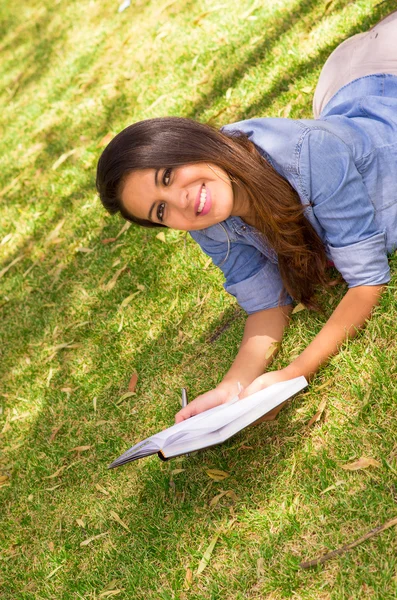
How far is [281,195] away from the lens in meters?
2.83

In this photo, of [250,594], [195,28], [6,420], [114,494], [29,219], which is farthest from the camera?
[195,28]

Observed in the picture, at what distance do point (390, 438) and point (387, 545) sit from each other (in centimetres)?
40

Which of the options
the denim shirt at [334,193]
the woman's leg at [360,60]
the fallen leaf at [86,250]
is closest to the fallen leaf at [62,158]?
the fallen leaf at [86,250]

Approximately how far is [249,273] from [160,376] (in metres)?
0.76

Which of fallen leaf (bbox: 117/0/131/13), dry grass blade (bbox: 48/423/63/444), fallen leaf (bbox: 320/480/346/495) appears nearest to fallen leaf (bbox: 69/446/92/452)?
dry grass blade (bbox: 48/423/63/444)

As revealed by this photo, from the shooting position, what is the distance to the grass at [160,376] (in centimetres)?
252

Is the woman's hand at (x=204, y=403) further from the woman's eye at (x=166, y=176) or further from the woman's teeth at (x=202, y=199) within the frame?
the woman's eye at (x=166, y=176)

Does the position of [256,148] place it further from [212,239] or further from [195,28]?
[195,28]

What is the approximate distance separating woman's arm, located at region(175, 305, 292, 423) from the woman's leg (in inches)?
46.1

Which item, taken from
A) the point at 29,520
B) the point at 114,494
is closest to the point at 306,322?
the point at 114,494

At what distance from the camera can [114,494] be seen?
125 inches

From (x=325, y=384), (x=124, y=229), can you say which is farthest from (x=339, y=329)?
(x=124, y=229)

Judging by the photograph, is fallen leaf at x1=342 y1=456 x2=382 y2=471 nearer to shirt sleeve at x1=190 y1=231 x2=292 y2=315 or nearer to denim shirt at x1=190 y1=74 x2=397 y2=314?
denim shirt at x1=190 y1=74 x2=397 y2=314

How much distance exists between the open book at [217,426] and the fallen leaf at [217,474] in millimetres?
336
